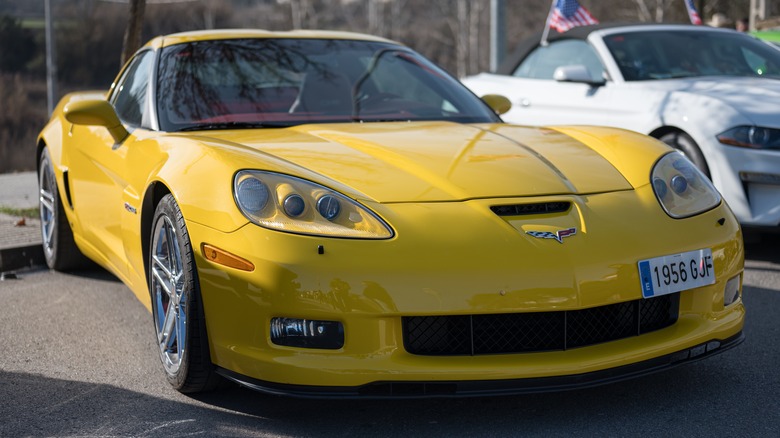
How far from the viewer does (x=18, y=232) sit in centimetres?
669

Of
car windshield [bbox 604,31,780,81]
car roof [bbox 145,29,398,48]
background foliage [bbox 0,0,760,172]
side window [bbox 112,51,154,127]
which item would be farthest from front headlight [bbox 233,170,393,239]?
background foliage [bbox 0,0,760,172]

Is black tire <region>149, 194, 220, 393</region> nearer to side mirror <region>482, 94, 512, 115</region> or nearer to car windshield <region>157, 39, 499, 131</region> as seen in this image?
car windshield <region>157, 39, 499, 131</region>

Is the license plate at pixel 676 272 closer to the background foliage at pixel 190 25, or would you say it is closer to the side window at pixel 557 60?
the side window at pixel 557 60

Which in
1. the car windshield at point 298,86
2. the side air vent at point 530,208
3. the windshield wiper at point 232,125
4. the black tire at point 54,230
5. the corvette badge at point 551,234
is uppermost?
the car windshield at point 298,86

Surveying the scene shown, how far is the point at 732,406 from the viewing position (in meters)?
3.31

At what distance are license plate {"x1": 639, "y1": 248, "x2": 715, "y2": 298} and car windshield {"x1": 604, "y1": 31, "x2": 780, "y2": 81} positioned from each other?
392cm

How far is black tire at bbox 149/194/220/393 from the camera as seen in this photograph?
3.24m

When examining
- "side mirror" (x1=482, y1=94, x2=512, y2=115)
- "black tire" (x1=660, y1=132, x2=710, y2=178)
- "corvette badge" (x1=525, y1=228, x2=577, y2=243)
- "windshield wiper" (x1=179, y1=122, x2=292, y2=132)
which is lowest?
"black tire" (x1=660, y1=132, x2=710, y2=178)

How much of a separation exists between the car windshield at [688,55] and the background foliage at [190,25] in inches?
337

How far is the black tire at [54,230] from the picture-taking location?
18.4 feet

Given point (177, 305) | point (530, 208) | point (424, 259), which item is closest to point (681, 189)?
point (530, 208)

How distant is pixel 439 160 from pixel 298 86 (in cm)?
140

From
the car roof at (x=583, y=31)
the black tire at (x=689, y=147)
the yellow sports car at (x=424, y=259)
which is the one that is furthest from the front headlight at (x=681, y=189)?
the car roof at (x=583, y=31)

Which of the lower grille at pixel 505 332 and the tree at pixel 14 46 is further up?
the lower grille at pixel 505 332
